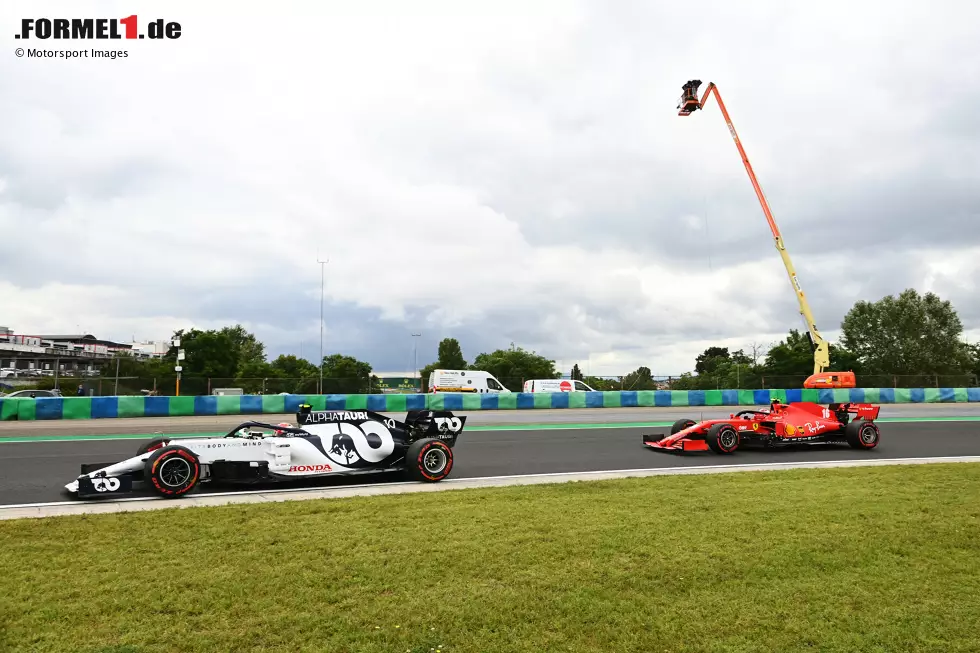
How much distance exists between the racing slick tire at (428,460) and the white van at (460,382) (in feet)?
91.7

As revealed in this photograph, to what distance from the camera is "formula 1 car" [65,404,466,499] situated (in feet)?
29.0

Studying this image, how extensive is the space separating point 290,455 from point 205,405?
18.6 m

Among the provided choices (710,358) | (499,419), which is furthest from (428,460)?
→ (710,358)

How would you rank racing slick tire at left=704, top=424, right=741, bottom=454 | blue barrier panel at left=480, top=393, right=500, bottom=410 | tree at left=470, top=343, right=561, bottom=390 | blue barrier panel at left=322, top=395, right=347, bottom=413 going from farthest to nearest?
tree at left=470, top=343, right=561, bottom=390 → blue barrier panel at left=480, top=393, right=500, bottom=410 → blue barrier panel at left=322, top=395, right=347, bottom=413 → racing slick tire at left=704, top=424, right=741, bottom=454

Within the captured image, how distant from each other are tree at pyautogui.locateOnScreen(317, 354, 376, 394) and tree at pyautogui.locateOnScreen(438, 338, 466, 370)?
757 inches

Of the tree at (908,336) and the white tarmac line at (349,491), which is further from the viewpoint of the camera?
the tree at (908,336)

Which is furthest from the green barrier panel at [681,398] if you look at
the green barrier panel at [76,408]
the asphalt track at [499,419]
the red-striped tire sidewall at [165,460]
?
the red-striped tire sidewall at [165,460]

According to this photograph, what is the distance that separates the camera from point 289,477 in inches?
394

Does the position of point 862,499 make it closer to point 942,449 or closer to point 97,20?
point 942,449

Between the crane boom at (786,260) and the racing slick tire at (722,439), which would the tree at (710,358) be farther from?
the racing slick tire at (722,439)

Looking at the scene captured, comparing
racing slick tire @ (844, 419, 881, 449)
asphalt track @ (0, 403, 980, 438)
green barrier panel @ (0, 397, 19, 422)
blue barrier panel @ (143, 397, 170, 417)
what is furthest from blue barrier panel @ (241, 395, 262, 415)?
racing slick tire @ (844, 419, 881, 449)

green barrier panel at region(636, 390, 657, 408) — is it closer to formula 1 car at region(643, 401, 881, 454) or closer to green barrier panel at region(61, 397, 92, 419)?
formula 1 car at region(643, 401, 881, 454)

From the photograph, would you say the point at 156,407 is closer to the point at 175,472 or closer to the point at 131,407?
the point at 131,407

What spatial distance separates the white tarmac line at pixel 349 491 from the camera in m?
8.11
